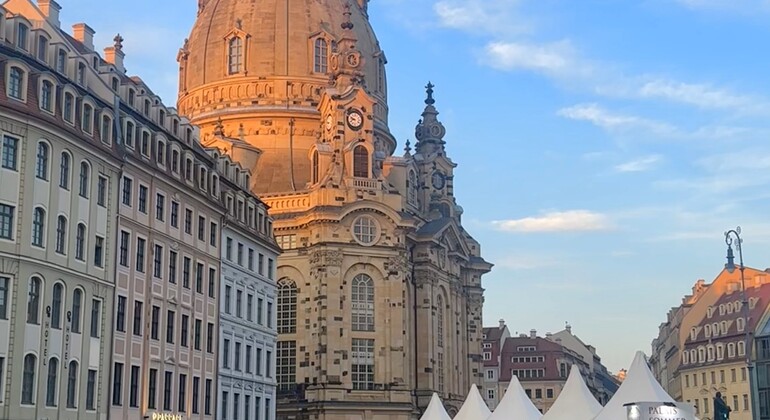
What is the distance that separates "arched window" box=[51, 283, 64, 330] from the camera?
42.6 meters

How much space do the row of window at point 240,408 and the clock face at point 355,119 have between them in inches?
1492

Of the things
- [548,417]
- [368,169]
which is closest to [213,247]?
[548,417]

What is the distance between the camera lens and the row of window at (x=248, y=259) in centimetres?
6112

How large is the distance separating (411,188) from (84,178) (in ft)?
223

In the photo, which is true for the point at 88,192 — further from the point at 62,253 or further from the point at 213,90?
the point at 213,90

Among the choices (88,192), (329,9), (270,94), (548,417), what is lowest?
(548,417)

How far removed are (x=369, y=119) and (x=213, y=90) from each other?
17.1m

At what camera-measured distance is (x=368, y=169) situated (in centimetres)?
9969

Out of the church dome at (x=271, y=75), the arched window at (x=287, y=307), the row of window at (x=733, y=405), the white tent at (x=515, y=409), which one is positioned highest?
the church dome at (x=271, y=75)

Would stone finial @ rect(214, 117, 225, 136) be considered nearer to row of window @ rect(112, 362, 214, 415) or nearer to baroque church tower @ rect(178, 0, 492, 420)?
baroque church tower @ rect(178, 0, 492, 420)

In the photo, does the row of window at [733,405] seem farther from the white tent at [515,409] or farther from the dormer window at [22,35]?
the dormer window at [22,35]

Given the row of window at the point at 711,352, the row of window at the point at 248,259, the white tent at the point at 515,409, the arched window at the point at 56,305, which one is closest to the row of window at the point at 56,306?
the arched window at the point at 56,305

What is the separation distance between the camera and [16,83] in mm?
41938

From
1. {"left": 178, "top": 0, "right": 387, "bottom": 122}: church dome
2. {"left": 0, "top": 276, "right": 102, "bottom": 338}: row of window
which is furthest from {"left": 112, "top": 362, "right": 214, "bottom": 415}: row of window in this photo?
{"left": 178, "top": 0, "right": 387, "bottom": 122}: church dome
